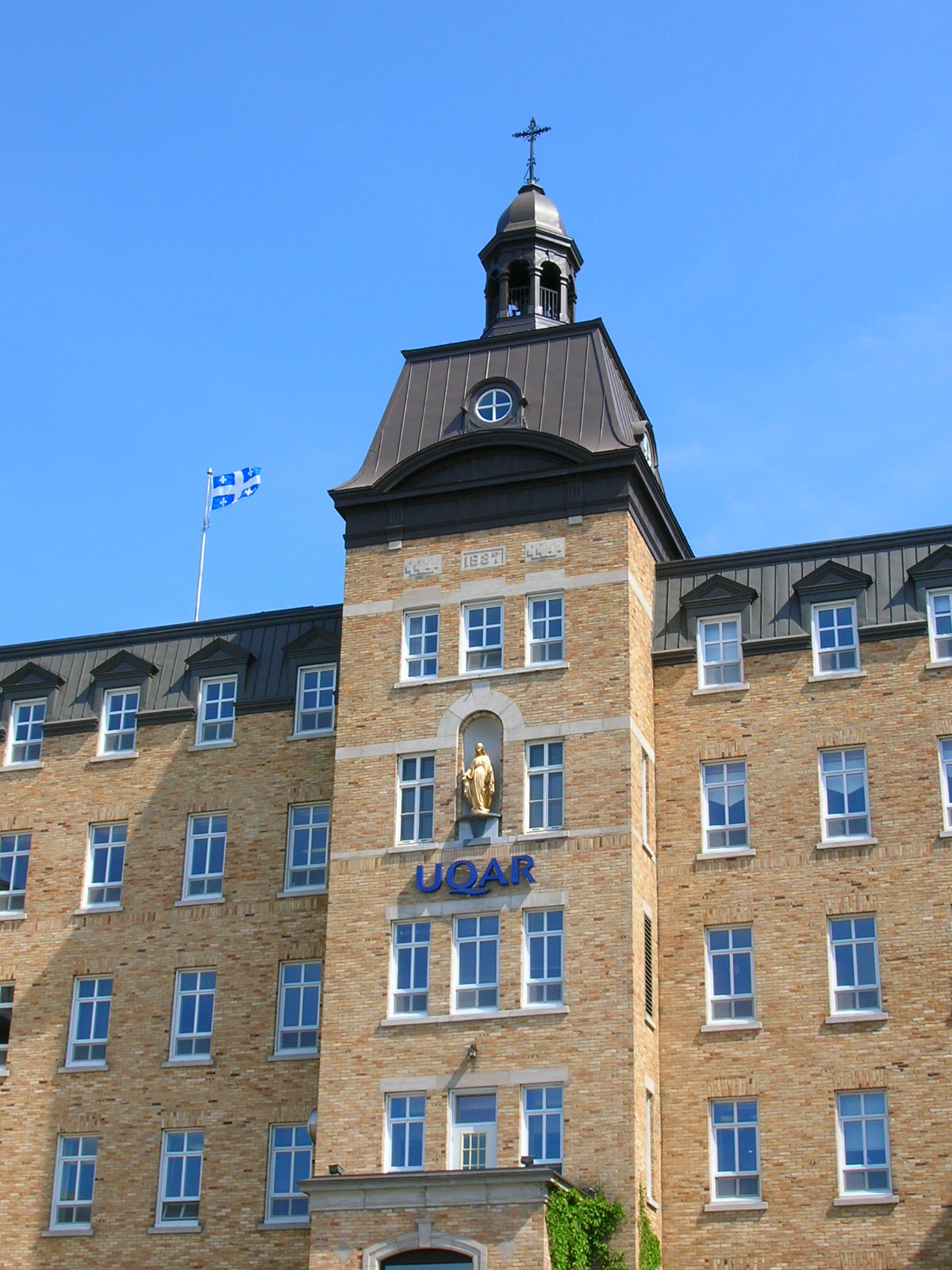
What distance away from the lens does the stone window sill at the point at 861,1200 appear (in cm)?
3638

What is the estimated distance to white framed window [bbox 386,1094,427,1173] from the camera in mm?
37438

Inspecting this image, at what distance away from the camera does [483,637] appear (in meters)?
41.9

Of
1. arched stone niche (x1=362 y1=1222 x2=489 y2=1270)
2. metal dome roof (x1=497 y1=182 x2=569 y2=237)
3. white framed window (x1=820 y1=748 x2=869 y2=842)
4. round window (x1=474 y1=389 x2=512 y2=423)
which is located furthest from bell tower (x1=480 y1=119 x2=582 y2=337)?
arched stone niche (x1=362 y1=1222 x2=489 y2=1270)

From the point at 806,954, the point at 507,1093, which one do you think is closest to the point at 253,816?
the point at 507,1093

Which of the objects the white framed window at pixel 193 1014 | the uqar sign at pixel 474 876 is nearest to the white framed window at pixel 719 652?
the uqar sign at pixel 474 876

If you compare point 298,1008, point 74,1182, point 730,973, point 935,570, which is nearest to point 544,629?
point 730,973

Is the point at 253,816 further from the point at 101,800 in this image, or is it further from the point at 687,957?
the point at 687,957

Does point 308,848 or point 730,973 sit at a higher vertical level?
point 308,848

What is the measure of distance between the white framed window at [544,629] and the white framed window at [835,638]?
5.99 metres

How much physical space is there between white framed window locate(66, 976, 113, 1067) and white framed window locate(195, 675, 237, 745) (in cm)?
662

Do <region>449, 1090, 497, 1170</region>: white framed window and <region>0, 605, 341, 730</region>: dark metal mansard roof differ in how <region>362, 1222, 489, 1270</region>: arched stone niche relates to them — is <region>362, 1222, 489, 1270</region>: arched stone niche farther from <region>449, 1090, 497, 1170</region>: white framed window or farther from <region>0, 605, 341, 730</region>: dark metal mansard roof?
<region>0, 605, 341, 730</region>: dark metal mansard roof

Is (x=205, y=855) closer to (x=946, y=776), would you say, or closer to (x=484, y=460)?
(x=484, y=460)

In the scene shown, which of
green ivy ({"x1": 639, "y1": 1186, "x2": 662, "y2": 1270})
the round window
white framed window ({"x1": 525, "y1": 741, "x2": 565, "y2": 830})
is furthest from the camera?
the round window

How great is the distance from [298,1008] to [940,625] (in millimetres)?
17397
